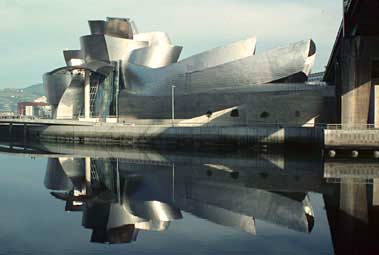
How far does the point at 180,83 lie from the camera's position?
4088cm

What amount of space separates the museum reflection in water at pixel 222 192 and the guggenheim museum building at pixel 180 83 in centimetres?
690

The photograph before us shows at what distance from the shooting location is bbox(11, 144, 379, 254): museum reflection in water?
463 inches

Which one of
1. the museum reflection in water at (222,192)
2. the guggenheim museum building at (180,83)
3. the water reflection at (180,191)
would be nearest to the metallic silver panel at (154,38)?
the guggenheim museum building at (180,83)

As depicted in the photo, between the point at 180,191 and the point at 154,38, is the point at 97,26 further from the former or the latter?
the point at 180,191

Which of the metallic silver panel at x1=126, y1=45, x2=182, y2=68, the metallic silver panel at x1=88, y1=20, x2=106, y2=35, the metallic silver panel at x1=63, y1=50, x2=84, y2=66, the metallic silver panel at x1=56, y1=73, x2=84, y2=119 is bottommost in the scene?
the metallic silver panel at x1=56, y1=73, x2=84, y2=119

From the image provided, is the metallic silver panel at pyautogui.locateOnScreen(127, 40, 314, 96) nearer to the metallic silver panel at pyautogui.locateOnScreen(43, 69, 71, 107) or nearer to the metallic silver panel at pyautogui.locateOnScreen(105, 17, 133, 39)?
the metallic silver panel at pyautogui.locateOnScreen(105, 17, 133, 39)

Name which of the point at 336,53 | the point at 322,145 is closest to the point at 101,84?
the point at 336,53

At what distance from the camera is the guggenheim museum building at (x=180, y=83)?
34.2 m

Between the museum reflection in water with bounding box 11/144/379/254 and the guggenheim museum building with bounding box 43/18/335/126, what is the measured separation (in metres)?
6.90

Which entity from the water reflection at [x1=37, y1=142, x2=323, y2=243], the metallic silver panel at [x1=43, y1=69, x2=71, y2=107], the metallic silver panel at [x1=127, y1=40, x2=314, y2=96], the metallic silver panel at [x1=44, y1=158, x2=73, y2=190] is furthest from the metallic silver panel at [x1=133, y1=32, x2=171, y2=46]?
the metallic silver panel at [x1=44, y1=158, x2=73, y2=190]

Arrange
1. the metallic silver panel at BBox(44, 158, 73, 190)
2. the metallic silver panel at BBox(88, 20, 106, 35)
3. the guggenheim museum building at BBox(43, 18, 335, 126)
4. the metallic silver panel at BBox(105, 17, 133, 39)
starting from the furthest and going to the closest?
the metallic silver panel at BBox(105, 17, 133, 39) → the metallic silver panel at BBox(88, 20, 106, 35) → the guggenheim museum building at BBox(43, 18, 335, 126) → the metallic silver panel at BBox(44, 158, 73, 190)

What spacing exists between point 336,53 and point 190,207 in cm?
2381

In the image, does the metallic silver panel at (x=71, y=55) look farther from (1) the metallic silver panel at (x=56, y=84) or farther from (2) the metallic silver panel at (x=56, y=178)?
(2) the metallic silver panel at (x=56, y=178)

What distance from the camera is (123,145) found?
1464 inches
